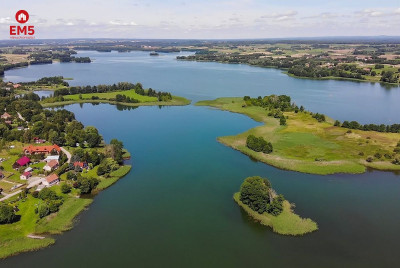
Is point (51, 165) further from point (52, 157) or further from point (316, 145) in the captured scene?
point (316, 145)

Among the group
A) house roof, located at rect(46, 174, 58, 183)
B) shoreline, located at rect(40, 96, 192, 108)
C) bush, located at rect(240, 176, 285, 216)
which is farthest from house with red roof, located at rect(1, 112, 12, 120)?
bush, located at rect(240, 176, 285, 216)

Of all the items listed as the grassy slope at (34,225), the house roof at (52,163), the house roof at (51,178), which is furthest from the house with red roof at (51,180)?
the house roof at (52,163)

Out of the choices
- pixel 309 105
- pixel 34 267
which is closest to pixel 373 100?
pixel 309 105

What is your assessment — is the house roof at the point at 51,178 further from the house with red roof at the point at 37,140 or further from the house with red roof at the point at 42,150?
the house with red roof at the point at 37,140

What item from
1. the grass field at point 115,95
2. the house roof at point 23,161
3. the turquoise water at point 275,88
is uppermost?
the turquoise water at point 275,88

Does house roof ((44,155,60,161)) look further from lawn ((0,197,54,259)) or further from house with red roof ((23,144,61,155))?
lawn ((0,197,54,259))

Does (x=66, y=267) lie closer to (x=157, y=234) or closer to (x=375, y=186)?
(x=157, y=234)

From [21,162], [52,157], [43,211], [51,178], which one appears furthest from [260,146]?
[21,162]
